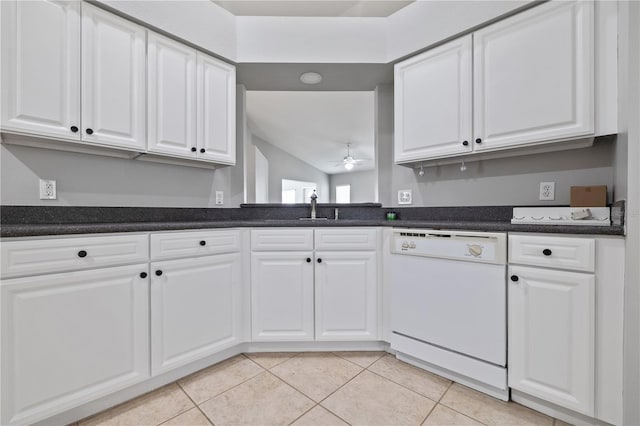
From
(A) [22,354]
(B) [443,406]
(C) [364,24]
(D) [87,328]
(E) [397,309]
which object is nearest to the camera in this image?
Answer: (A) [22,354]

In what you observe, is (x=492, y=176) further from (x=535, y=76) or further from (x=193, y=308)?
(x=193, y=308)

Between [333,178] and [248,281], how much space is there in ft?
3.87

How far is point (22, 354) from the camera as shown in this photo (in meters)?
1.08

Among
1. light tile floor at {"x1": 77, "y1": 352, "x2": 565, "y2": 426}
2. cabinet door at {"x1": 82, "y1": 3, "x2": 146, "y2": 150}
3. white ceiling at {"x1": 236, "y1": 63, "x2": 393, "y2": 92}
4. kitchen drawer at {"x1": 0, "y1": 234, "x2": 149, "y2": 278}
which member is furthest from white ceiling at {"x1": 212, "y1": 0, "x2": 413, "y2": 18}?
light tile floor at {"x1": 77, "y1": 352, "x2": 565, "y2": 426}

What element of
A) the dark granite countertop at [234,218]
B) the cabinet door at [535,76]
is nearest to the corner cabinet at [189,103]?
the dark granite countertop at [234,218]

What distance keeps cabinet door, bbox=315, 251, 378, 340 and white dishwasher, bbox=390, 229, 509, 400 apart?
5.8 inches

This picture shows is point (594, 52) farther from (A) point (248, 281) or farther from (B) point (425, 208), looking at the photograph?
(A) point (248, 281)

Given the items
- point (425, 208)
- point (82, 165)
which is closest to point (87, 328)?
point (82, 165)

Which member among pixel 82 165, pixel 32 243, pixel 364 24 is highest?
pixel 364 24

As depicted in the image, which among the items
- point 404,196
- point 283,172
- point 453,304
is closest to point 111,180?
point 283,172

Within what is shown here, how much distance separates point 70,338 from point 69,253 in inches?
14.5

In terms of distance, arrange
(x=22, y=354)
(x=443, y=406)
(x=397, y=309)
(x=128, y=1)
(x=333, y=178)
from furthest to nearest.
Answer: (x=333, y=178) < (x=397, y=309) < (x=128, y=1) < (x=443, y=406) < (x=22, y=354)

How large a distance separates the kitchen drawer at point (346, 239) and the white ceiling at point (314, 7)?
158 cm

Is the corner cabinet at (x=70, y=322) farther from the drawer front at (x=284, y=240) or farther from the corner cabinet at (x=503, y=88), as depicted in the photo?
the corner cabinet at (x=503, y=88)
